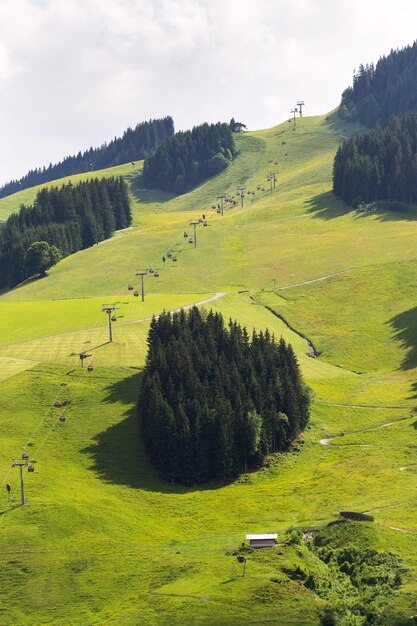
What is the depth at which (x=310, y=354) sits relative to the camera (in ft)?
541

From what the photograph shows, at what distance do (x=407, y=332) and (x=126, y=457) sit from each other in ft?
248

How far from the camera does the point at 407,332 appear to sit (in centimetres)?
16912

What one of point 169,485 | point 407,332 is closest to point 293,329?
point 407,332

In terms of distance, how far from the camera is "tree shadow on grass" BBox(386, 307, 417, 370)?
157250 millimetres

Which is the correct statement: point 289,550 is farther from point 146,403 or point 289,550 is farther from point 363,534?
point 146,403

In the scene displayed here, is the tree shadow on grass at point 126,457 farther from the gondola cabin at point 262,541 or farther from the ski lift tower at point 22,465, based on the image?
the gondola cabin at point 262,541

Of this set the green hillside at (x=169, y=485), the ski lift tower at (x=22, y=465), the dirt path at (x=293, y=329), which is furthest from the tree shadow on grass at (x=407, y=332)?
the ski lift tower at (x=22, y=465)

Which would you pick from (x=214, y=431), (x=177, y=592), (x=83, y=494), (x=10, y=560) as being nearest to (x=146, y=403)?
(x=214, y=431)

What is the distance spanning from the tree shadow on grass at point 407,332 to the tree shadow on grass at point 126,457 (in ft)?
182

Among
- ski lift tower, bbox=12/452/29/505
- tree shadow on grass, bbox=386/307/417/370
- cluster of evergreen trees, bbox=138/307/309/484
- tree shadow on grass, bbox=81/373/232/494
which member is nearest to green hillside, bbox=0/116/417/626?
tree shadow on grass, bbox=81/373/232/494

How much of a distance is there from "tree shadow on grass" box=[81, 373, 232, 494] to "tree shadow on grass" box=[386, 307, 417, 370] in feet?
182

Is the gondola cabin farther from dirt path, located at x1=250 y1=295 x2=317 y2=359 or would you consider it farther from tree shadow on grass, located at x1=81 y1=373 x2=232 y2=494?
dirt path, located at x1=250 y1=295 x2=317 y2=359

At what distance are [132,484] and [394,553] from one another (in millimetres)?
39533

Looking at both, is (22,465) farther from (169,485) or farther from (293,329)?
(293,329)
